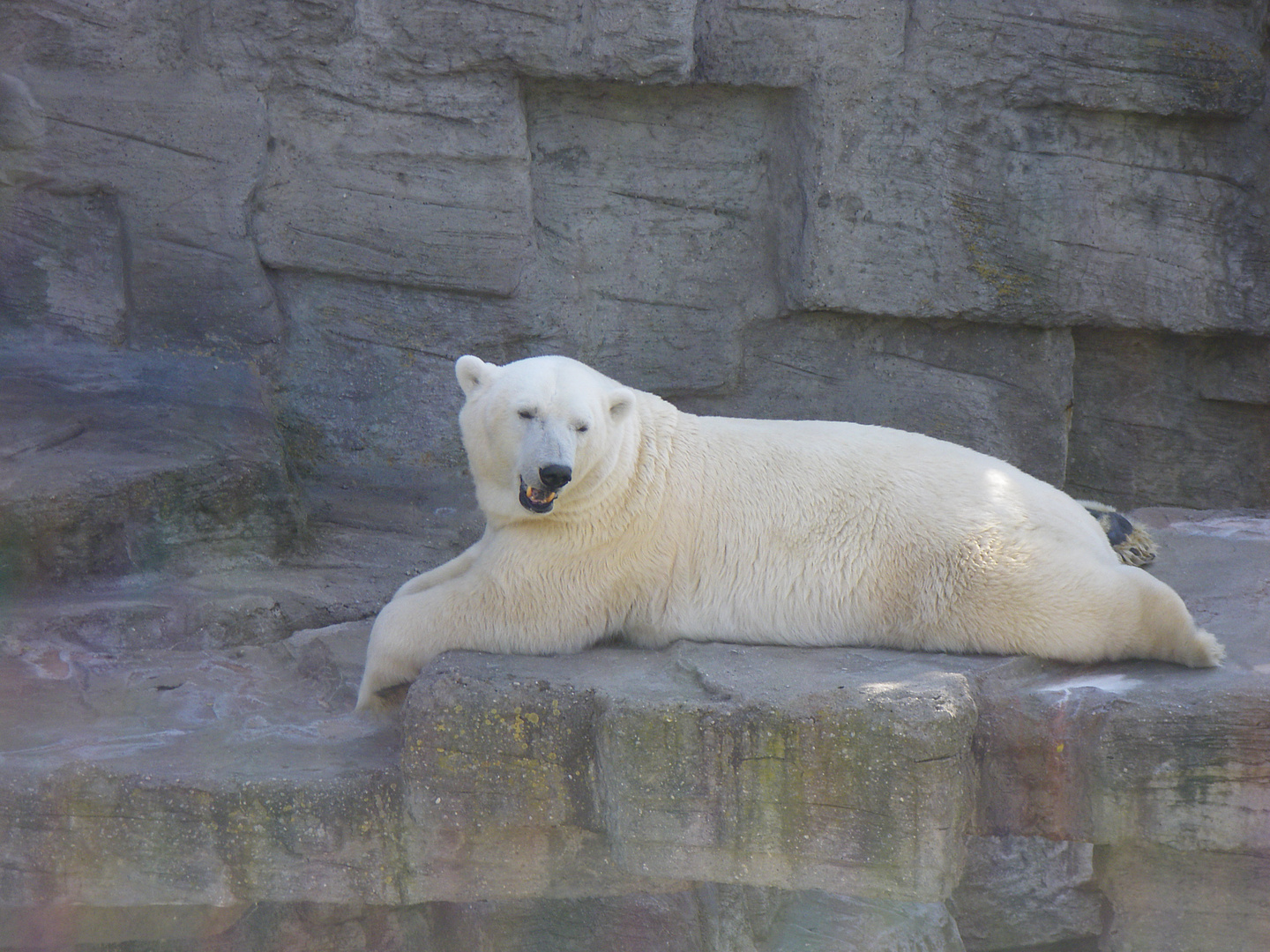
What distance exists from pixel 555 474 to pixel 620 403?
488mm

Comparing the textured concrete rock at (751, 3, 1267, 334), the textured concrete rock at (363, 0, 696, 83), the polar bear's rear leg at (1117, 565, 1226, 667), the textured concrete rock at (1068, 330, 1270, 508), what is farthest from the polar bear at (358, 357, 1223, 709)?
the textured concrete rock at (1068, 330, 1270, 508)

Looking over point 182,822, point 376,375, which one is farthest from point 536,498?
point 376,375

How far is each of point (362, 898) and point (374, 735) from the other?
0.49 meters

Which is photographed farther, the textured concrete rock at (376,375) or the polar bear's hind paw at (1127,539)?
the textured concrete rock at (376,375)

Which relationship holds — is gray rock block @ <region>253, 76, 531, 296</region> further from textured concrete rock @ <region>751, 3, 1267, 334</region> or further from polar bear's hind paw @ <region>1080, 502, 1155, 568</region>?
polar bear's hind paw @ <region>1080, 502, 1155, 568</region>

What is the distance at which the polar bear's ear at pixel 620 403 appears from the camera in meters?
3.73

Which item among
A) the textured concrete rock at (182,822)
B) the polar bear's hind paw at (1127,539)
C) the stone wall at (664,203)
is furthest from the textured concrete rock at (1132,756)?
the stone wall at (664,203)

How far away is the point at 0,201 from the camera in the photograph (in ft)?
17.9

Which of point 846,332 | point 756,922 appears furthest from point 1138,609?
point 846,332

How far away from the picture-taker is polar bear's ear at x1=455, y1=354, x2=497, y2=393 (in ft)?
12.5

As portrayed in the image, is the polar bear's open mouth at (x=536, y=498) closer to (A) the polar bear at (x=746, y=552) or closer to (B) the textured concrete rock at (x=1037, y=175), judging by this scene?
(A) the polar bear at (x=746, y=552)

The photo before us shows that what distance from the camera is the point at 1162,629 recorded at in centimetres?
345

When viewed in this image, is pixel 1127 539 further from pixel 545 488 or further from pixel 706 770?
pixel 545 488

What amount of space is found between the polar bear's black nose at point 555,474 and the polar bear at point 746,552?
0.17ft
